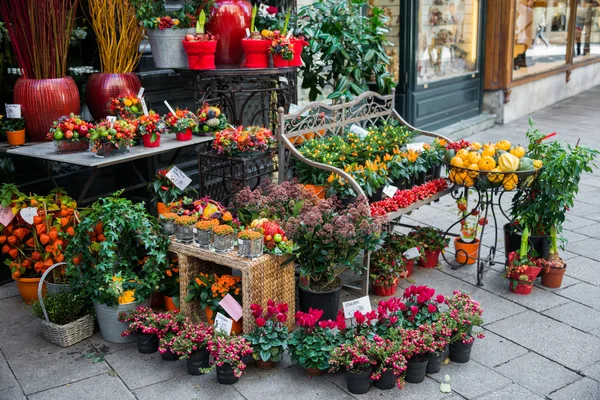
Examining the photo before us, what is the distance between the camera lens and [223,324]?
3.95 metres

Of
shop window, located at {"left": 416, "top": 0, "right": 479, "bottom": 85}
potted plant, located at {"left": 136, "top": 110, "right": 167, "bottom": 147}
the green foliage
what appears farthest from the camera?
shop window, located at {"left": 416, "top": 0, "right": 479, "bottom": 85}

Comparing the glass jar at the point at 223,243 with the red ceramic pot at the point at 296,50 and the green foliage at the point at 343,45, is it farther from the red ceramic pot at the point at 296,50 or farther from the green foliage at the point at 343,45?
Result: the green foliage at the point at 343,45

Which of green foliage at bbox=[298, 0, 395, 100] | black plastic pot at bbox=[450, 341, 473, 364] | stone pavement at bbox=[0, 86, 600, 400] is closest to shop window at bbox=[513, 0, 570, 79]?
green foliage at bbox=[298, 0, 395, 100]

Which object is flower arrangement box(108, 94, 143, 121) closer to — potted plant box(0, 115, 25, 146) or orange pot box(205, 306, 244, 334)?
potted plant box(0, 115, 25, 146)

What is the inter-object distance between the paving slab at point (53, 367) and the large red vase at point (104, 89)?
1807 millimetres

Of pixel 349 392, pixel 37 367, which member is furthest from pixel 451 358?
pixel 37 367

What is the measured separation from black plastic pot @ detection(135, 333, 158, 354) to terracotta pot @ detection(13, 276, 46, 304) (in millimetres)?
980

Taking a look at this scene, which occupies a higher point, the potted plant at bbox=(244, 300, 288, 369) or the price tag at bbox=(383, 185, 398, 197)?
the price tag at bbox=(383, 185, 398, 197)

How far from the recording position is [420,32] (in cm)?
919


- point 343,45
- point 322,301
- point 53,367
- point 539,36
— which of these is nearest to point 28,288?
point 53,367

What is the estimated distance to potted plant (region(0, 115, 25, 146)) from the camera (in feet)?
15.2

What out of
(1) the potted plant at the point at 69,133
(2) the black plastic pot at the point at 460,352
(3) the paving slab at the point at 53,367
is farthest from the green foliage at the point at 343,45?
(3) the paving slab at the point at 53,367

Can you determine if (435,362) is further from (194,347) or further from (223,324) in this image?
(194,347)

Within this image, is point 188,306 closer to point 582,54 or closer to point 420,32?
point 420,32
